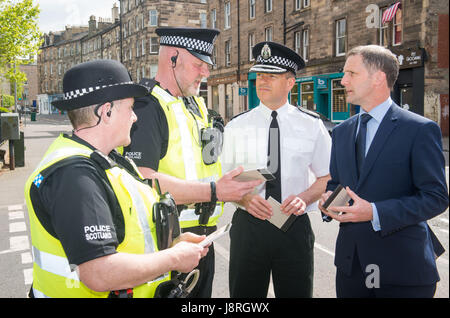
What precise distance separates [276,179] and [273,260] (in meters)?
0.66

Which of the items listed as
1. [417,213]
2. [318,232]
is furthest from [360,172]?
[318,232]

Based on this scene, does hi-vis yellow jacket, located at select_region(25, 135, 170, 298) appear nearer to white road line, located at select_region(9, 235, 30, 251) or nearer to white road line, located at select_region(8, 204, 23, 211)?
white road line, located at select_region(9, 235, 30, 251)

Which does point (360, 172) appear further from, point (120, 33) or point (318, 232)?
point (120, 33)

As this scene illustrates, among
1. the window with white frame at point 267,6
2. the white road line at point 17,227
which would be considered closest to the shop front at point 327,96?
the window with white frame at point 267,6

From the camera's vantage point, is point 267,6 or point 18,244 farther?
point 267,6

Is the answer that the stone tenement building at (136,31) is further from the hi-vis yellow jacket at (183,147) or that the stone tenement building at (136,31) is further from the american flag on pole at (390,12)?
the hi-vis yellow jacket at (183,147)

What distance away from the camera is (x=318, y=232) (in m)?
7.08

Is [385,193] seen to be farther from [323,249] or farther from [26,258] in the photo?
[26,258]

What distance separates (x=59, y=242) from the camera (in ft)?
6.23

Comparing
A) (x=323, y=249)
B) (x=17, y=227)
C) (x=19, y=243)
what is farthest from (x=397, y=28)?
(x=19, y=243)

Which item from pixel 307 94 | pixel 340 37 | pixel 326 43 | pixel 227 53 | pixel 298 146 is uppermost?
pixel 227 53

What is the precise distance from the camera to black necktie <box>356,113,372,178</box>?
9.29ft

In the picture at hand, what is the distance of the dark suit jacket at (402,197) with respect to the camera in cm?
255
